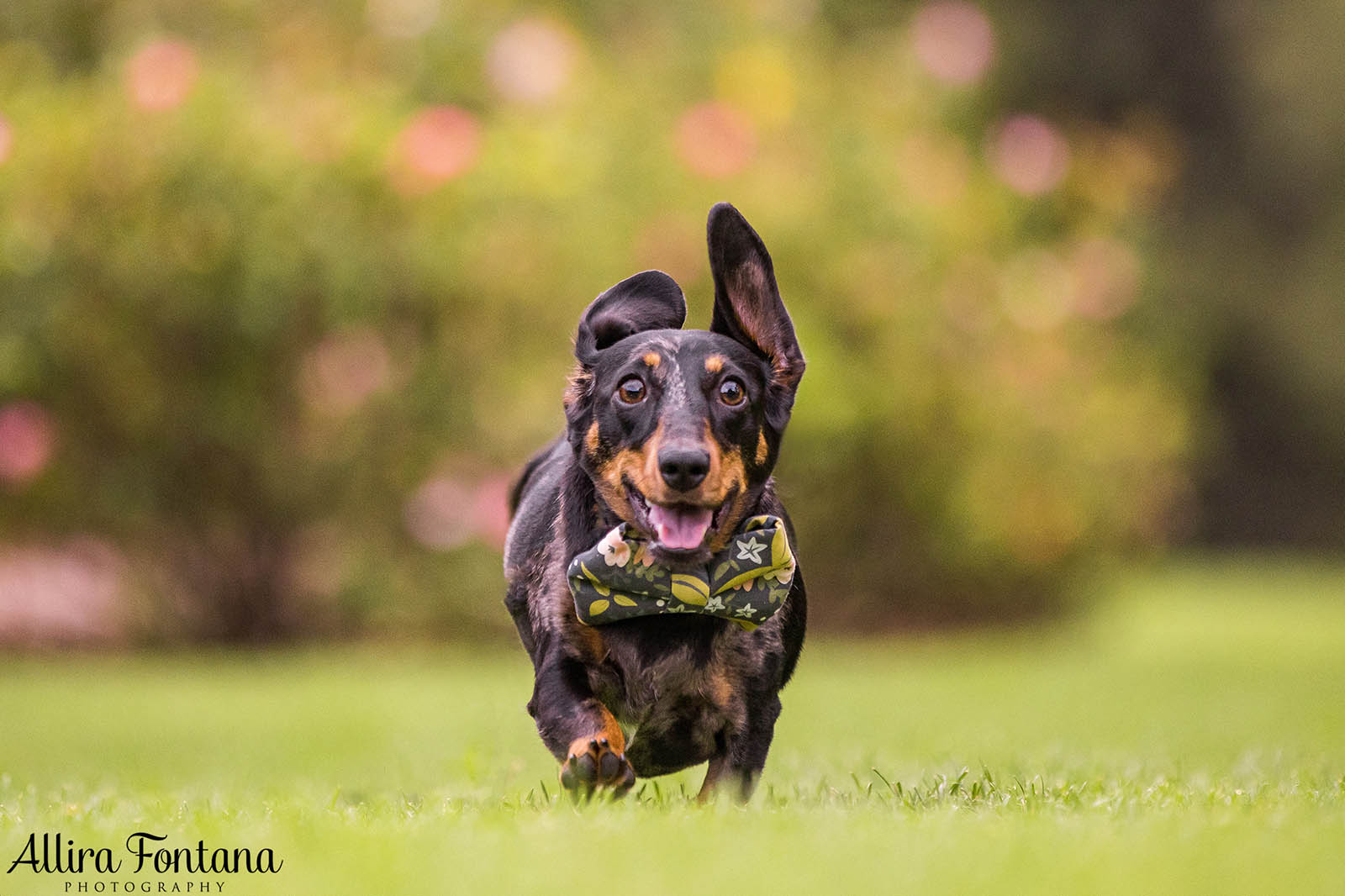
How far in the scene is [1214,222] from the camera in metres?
26.1

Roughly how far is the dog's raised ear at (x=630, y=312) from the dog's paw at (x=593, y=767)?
3.22ft

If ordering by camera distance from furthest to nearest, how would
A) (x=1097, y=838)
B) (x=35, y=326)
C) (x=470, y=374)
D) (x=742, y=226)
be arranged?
(x=470, y=374), (x=35, y=326), (x=742, y=226), (x=1097, y=838)

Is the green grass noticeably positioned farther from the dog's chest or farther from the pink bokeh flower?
the pink bokeh flower

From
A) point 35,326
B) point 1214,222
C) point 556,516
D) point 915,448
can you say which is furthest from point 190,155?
point 1214,222

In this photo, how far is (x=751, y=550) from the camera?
391 cm

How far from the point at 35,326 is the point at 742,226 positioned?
23.4 feet

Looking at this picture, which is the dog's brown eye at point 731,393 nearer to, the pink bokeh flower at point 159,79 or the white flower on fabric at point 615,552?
the white flower on fabric at point 615,552

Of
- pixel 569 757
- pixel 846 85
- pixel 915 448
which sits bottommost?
pixel 569 757

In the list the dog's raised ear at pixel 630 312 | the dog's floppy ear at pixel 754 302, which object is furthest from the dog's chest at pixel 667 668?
the dog's raised ear at pixel 630 312

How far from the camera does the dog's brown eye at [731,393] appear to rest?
3959mm

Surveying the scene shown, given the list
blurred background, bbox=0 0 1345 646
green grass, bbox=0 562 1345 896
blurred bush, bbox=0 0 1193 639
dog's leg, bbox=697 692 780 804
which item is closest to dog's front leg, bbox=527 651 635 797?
green grass, bbox=0 562 1345 896

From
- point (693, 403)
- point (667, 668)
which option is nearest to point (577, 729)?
point (667, 668)

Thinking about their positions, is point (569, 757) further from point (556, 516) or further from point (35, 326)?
point (35, 326)

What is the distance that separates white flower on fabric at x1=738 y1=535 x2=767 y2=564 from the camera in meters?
3.90
